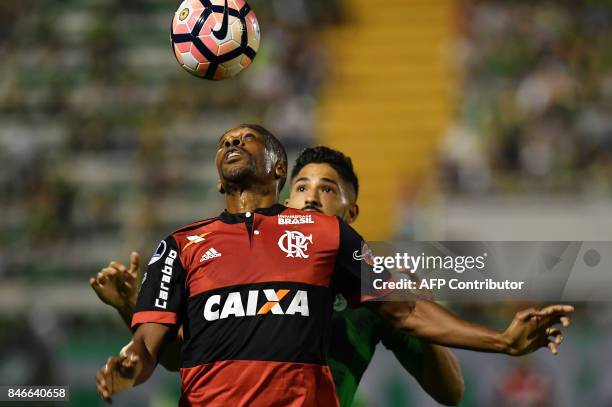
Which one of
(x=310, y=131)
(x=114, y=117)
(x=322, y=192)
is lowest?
(x=322, y=192)

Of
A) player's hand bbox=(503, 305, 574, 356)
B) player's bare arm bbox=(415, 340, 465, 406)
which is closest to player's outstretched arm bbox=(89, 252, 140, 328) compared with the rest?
player's bare arm bbox=(415, 340, 465, 406)

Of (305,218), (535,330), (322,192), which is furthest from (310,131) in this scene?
(535,330)

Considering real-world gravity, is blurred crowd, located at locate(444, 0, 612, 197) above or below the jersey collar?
above

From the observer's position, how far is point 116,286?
4551 millimetres

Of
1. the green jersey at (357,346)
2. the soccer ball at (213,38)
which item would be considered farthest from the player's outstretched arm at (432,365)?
the soccer ball at (213,38)

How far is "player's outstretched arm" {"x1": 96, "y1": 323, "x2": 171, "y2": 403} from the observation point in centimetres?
379

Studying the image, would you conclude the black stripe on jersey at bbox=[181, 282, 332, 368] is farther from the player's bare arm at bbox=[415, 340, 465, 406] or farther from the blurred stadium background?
the blurred stadium background

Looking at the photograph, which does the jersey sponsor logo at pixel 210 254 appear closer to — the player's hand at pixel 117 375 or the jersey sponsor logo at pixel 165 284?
the jersey sponsor logo at pixel 165 284

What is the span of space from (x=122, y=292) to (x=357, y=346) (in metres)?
1.08

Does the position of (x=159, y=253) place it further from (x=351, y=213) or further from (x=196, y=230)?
(x=351, y=213)

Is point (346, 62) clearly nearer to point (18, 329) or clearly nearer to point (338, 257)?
point (18, 329)

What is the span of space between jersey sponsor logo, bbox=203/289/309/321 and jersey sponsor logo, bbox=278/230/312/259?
0.17 meters

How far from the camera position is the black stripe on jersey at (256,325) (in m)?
4.03
